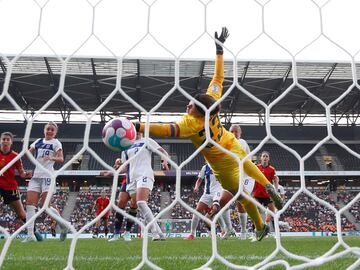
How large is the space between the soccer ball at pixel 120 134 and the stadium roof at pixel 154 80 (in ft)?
43.9

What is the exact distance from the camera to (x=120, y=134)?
2832 millimetres

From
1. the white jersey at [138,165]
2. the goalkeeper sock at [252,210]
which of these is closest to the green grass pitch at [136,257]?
Result: the goalkeeper sock at [252,210]

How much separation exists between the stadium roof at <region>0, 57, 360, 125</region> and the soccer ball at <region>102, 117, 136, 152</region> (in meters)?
13.4

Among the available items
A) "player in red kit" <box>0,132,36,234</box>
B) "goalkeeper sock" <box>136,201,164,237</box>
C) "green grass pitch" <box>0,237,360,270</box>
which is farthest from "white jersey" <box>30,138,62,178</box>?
"green grass pitch" <box>0,237,360,270</box>

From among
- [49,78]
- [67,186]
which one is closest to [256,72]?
[49,78]

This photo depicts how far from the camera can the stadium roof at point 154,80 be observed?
17.1 m

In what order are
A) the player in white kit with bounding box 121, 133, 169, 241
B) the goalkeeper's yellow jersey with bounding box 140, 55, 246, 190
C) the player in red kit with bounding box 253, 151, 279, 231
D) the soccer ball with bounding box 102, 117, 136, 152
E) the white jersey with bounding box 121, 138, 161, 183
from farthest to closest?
the player in red kit with bounding box 253, 151, 279, 231 < the white jersey with bounding box 121, 138, 161, 183 < the player in white kit with bounding box 121, 133, 169, 241 < the goalkeeper's yellow jersey with bounding box 140, 55, 246, 190 < the soccer ball with bounding box 102, 117, 136, 152

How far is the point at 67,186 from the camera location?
22062mm

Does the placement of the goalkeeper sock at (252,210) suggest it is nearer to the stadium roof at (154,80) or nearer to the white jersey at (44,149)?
the white jersey at (44,149)

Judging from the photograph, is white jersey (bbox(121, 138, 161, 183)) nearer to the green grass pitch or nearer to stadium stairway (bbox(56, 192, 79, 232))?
the green grass pitch

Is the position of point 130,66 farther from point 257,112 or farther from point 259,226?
point 259,226

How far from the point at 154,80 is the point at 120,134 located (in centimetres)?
→ 1608

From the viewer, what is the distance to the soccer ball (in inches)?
111

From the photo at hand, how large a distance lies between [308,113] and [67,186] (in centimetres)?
1325
